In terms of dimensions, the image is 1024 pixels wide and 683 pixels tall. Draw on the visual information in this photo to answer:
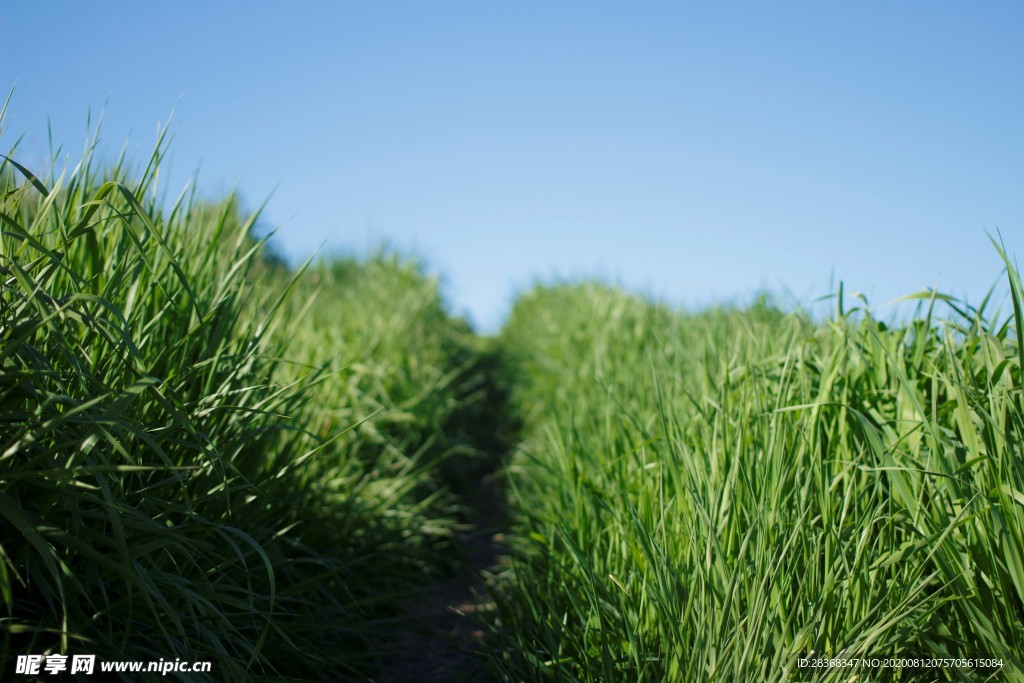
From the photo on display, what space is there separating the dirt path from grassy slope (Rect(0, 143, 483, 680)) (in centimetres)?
12

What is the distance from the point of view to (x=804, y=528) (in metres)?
1.70

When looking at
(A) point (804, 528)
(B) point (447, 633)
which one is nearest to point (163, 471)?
(B) point (447, 633)

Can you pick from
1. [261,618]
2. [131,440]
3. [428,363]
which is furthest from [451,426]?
[131,440]

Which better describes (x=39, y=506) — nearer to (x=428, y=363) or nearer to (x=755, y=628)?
(x=755, y=628)

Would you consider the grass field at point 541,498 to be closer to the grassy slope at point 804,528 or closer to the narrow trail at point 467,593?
the grassy slope at point 804,528

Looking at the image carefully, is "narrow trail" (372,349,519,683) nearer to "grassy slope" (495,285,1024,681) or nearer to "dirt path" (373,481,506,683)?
"dirt path" (373,481,506,683)

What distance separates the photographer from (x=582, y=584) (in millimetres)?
A: 1880

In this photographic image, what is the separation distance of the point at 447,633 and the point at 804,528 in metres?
1.33

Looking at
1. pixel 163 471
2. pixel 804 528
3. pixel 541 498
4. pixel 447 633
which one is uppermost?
pixel 163 471

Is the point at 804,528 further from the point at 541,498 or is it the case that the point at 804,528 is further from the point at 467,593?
the point at 467,593

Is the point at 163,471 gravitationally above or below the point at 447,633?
above

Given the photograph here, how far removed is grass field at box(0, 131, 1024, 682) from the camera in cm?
137

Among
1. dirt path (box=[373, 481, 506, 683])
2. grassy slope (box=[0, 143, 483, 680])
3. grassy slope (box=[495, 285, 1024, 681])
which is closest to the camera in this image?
grassy slope (box=[0, 143, 483, 680])

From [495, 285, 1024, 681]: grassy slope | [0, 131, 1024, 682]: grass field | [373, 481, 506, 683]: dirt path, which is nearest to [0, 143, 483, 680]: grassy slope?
[0, 131, 1024, 682]: grass field
